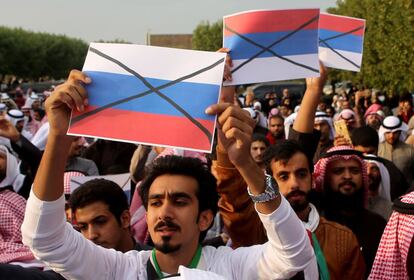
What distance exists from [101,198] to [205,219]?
1.07m

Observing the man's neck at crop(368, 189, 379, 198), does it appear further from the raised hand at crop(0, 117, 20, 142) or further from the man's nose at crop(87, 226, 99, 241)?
the raised hand at crop(0, 117, 20, 142)

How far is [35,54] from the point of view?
71625 mm

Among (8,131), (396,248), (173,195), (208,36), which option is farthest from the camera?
(208,36)

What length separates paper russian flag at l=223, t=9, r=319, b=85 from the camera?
330 cm

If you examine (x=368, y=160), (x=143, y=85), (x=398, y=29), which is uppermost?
(x=398, y=29)

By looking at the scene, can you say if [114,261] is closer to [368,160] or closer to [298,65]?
[298,65]

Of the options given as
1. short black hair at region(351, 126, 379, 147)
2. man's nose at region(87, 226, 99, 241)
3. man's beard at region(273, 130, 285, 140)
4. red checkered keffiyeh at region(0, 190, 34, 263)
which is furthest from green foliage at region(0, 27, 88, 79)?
man's nose at region(87, 226, 99, 241)

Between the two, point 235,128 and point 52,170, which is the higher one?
point 235,128

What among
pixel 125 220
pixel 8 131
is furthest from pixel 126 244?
pixel 8 131

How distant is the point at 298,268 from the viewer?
237cm

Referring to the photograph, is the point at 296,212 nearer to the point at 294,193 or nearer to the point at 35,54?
the point at 294,193

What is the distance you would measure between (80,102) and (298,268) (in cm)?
98

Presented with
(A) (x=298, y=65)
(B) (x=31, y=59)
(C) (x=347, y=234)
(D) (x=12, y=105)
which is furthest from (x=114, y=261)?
(B) (x=31, y=59)

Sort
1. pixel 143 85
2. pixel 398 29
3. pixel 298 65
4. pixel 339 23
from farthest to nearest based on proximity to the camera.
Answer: pixel 398 29 < pixel 339 23 < pixel 298 65 < pixel 143 85
